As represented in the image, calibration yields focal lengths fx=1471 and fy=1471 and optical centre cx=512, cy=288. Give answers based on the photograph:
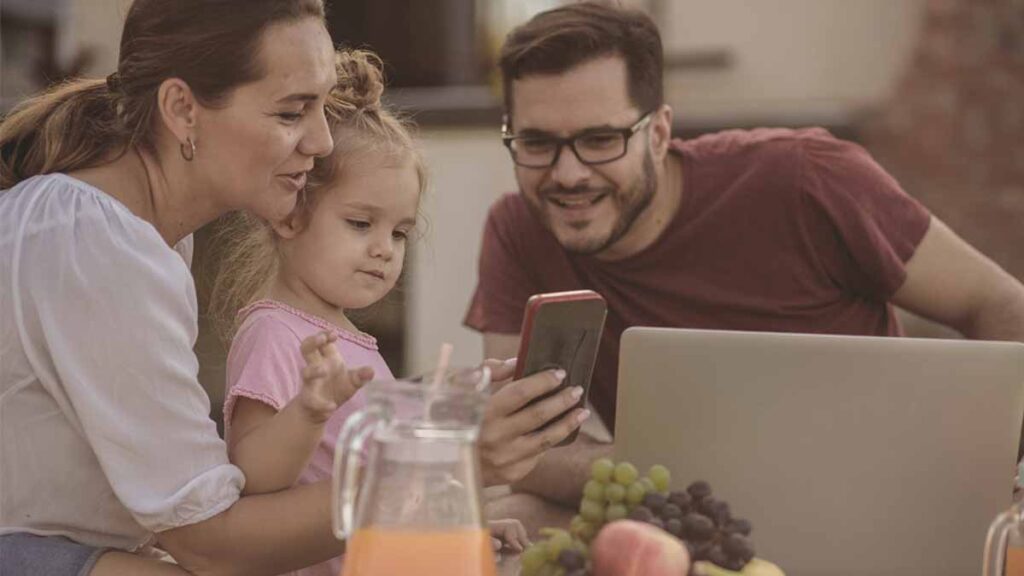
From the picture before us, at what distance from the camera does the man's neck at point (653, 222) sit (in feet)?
8.55

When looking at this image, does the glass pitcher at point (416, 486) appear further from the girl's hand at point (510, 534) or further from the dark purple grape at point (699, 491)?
the girl's hand at point (510, 534)

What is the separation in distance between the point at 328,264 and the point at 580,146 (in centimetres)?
87

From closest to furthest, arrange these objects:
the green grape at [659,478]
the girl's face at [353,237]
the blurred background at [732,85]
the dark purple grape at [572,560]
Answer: the dark purple grape at [572,560] < the green grape at [659,478] < the girl's face at [353,237] < the blurred background at [732,85]

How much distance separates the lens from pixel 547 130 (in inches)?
96.0

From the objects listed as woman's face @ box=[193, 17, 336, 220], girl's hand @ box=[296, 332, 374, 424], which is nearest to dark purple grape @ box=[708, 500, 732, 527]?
girl's hand @ box=[296, 332, 374, 424]

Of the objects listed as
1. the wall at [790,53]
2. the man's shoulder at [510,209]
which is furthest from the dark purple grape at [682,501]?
the wall at [790,53]

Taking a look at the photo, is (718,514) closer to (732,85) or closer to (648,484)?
(648,484)

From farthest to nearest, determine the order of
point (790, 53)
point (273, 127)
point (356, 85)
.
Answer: point (790, 53) < point (356, 85) < point (273, 127)

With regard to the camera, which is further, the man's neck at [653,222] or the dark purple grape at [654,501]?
the man's neck at [653,222]

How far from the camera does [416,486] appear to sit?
1.05 meters

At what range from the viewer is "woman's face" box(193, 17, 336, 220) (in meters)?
1.48

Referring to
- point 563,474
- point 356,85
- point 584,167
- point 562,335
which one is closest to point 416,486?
point 562,335

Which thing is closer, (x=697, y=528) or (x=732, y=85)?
(x=697, y=528)

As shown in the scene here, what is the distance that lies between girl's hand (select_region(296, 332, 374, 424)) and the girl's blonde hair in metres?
0.40
